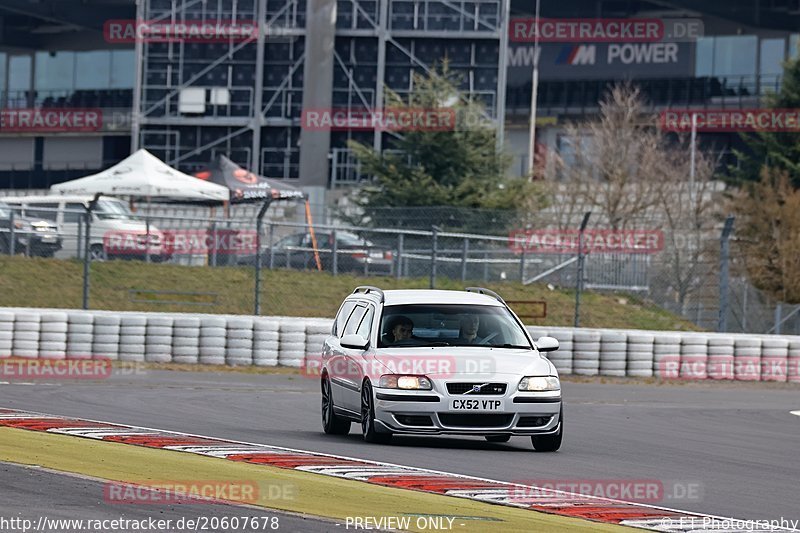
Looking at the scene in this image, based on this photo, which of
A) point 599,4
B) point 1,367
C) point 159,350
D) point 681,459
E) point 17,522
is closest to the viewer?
point 17,522

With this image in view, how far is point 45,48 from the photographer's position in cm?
7050

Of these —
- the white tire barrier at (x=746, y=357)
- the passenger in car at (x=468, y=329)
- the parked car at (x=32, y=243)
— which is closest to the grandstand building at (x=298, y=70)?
the parked car at (x=32, y=243)

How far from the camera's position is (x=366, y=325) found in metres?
13.6

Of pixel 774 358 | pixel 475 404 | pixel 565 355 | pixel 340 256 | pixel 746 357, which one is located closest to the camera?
pixel 475 404

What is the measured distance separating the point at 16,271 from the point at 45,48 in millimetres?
44312

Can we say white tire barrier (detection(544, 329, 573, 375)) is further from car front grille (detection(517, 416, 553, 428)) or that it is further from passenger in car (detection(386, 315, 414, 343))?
car front grille (detection(517, 416, 553, 428))

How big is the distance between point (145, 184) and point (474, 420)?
22.6 metres

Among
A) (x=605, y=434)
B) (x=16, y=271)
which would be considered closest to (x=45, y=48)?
(x=16, y=271)

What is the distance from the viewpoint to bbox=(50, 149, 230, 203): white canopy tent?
1335 inches

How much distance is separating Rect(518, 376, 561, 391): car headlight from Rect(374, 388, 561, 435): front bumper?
0.19 ft

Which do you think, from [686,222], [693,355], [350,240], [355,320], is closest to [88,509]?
[355,320]

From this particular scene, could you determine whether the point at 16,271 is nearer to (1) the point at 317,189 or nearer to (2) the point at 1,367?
(2) the point at 1,367

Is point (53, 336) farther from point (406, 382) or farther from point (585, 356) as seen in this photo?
point (406, 382)

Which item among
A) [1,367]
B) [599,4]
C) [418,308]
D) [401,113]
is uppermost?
[599,4]
